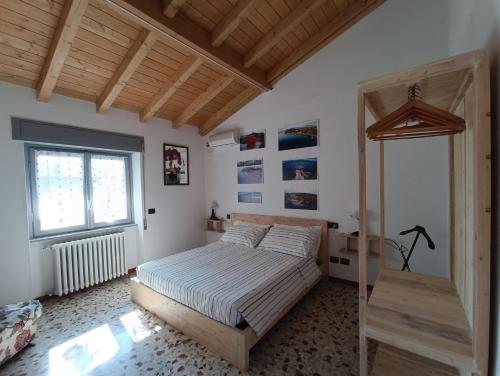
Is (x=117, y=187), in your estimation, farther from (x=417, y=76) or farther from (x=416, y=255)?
(x=416, y=255)

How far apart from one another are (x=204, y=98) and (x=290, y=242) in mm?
2563

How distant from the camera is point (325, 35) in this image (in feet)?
9.91

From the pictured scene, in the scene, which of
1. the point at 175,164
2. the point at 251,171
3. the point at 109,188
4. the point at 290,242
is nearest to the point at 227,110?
the point at 251,171

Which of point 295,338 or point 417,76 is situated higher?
point 417,76

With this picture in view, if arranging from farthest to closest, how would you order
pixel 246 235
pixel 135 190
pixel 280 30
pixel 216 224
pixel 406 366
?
pixel 216 224
pixel 135 190
pixel 246 235
pixel 280 30
pixel 406 366

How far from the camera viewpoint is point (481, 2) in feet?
3.59

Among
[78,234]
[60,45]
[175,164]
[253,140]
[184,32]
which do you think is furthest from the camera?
[175,164]

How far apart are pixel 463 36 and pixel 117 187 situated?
4353 mm

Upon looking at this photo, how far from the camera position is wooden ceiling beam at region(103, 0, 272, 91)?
190cm

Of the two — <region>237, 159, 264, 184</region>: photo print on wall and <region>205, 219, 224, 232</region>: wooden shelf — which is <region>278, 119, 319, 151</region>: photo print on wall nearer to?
<region>237, 159, 264, 184</region>: photo print on wall

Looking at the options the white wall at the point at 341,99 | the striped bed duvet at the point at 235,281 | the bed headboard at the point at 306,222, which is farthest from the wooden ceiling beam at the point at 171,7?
the bed headboard at the point at 306,222

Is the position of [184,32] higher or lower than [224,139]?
higher

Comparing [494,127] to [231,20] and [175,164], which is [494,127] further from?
[175,164]

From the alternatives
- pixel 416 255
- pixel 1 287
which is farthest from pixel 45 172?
pixel 416 255
